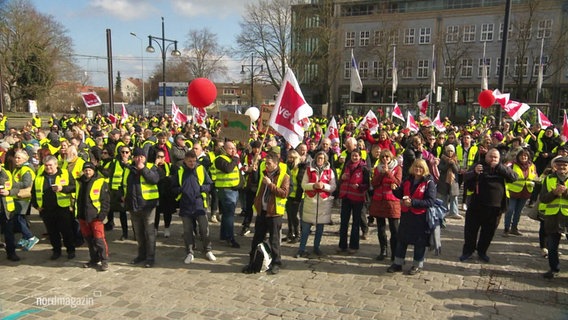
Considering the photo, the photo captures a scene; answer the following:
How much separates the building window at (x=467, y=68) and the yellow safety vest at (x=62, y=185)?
51.1m

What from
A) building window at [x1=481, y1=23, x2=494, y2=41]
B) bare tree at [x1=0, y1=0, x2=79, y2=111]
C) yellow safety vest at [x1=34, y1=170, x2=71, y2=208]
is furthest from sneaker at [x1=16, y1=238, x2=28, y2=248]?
building window at [x1=481, y1=23, x2=494, y2=41]

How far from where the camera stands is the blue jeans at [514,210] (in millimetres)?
7539

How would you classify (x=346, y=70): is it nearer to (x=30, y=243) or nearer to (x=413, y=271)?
(x=413, y=271)

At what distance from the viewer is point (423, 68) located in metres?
51.1

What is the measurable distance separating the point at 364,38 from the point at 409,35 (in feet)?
18.3

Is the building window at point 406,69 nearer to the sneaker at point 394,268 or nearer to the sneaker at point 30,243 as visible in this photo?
the sneaker at point 394,268

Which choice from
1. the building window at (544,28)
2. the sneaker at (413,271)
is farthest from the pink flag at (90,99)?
the building window at (544,28)

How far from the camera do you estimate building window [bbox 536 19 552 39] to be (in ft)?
143

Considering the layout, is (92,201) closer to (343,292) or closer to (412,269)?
(343,292)

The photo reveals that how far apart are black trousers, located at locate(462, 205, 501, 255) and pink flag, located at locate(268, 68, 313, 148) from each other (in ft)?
9.57

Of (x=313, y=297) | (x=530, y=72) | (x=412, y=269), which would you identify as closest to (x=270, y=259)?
(x=313, y=297)

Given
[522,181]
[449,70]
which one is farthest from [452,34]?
[522,181]

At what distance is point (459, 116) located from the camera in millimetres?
37656

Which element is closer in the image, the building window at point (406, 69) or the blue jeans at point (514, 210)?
the blue jeans at point (514, 210)
